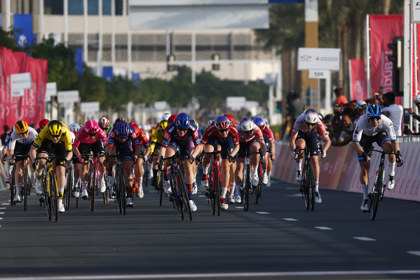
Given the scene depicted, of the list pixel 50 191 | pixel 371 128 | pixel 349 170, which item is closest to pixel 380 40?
pixel 349 170

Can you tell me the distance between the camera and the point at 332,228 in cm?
1598

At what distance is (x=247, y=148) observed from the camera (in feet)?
69.4

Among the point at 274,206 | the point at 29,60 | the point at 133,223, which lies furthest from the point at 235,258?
the point at 29,60

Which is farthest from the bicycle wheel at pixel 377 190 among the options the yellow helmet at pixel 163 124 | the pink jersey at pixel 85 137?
the yellow helmet at pixel 163 124

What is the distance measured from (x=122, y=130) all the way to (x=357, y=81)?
76.1 feet

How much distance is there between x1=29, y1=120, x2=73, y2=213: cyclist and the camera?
1841 cm

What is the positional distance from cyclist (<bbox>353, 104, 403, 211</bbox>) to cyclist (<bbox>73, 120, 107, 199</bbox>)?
18.0 feet

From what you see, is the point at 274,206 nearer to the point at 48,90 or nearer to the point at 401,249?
the point at 401,249

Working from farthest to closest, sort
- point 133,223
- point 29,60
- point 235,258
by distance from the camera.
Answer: point 29,60
point 133,223
point 235,258

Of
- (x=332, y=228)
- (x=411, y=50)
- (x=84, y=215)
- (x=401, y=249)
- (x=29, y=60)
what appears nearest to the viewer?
(x=401, y=249)

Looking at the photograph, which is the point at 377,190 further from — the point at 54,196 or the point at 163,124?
the point at 163,124

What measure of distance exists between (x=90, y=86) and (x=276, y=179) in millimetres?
39383

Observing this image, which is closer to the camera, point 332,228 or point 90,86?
point 332,228

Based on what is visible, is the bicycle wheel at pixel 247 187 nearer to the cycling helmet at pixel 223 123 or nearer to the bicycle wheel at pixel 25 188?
the cycling helmet at pixel 223 123
